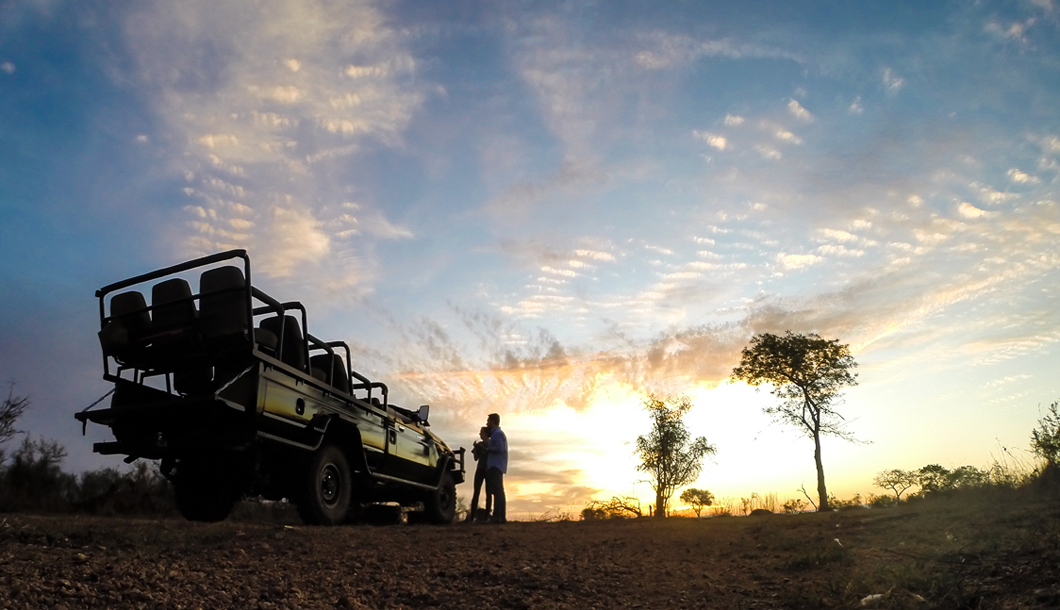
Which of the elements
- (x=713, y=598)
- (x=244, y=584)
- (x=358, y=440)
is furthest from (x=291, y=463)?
(x=713, y=598)

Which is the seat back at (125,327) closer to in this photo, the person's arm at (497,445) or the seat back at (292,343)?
the seat back at (292,343)

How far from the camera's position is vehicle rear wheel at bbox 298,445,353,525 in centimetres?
830

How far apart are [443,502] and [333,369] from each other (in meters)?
4.53

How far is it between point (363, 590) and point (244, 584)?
2.70ft

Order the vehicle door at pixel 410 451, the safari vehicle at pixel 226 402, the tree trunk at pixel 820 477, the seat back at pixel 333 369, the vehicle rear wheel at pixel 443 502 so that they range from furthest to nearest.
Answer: the tree trunk at pixel 820 477, the vehicle rear wheel at pixel 443 502, the vehicle door at pixel 410 451, the seat back at pixel 333 369, the safari vehicle at pixel 226 402

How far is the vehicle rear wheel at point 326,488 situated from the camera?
830 cm

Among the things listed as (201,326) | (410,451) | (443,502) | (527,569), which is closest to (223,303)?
(201,326)

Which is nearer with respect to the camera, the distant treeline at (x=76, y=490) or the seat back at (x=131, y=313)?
the seat back at (x=131, y=313)

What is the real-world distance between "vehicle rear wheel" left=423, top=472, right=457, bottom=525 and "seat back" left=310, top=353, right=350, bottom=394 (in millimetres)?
3326

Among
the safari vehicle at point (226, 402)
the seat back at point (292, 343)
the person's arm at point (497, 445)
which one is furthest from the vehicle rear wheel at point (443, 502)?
the seat back at point (292, 343)

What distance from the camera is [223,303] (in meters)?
7.77

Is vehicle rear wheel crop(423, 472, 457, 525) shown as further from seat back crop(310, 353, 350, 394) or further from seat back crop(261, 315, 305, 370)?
seat back crop(261, 315, 305, 370)

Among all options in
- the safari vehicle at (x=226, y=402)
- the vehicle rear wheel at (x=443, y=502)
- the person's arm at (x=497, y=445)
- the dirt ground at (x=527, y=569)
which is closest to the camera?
the dirt ground at (x=527, y=569)

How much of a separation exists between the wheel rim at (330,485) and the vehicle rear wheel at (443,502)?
367 centimetres
